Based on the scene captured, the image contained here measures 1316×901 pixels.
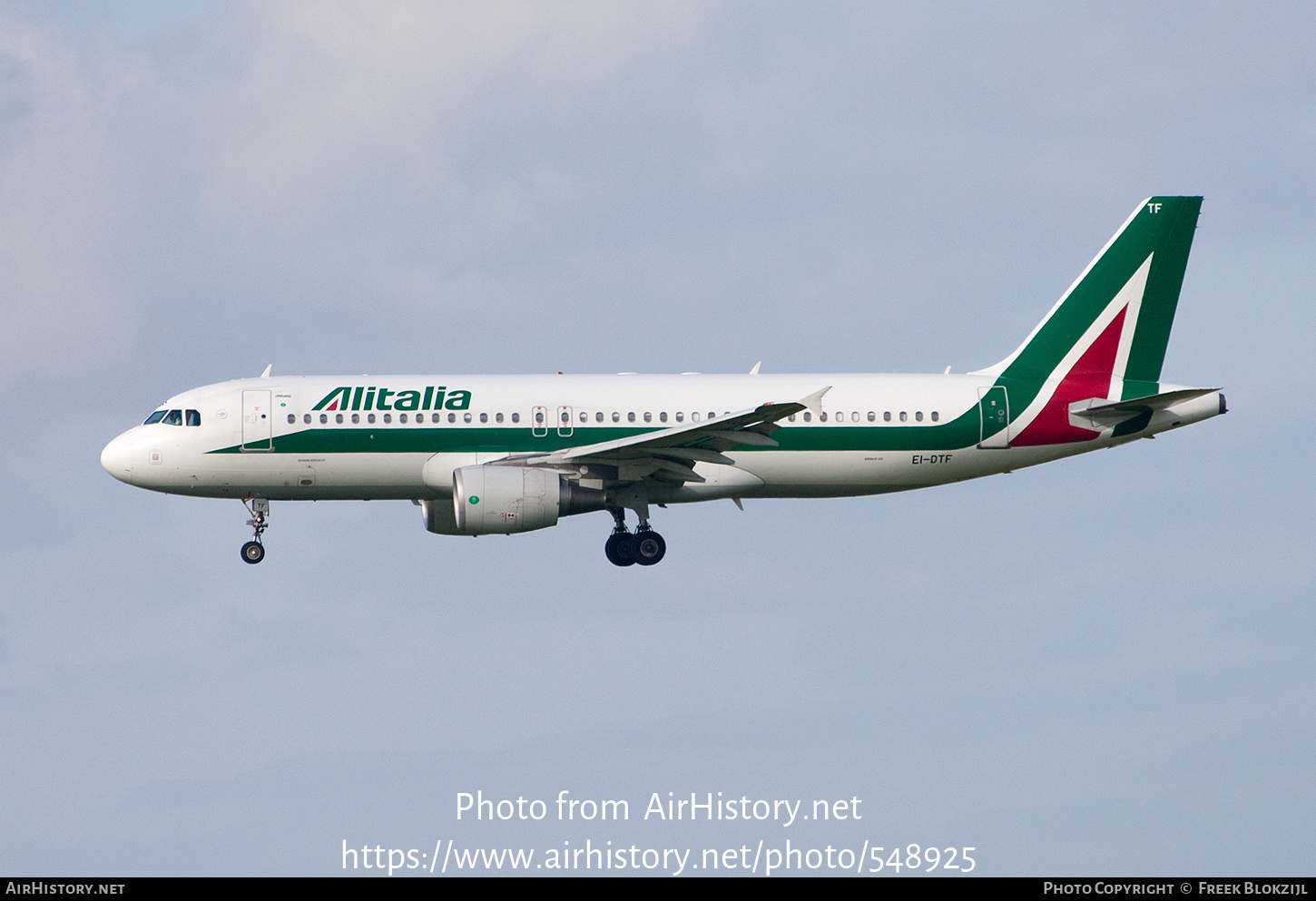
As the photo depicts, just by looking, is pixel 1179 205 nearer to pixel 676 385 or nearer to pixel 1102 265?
pixel 1102 265

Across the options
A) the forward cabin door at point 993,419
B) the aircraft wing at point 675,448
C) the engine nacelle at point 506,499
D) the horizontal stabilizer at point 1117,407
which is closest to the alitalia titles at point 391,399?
the aircraft wing at point 675,448

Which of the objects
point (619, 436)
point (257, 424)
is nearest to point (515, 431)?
point (619, 436)

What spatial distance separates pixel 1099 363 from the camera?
41906mm

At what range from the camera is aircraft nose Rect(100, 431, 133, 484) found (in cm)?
3959

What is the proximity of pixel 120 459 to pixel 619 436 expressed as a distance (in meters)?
12.6

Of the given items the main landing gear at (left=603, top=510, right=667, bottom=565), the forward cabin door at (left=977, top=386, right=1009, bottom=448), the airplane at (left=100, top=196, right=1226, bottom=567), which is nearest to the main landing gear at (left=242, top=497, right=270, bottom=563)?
the airplane at (left=100, top=196, right=1226, bottom=567)

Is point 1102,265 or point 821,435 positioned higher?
point 1102,265

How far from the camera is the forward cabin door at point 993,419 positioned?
40.4 m

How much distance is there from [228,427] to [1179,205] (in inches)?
1014

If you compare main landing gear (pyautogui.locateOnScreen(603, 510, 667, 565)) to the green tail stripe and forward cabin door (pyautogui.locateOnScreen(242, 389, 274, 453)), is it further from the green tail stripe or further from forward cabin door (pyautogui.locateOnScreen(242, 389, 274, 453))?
the green tail stripe

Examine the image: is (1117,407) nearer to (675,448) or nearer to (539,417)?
(675,448)

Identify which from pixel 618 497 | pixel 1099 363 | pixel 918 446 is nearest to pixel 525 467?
pixel 618 497

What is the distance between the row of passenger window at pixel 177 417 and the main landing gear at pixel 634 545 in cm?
1070

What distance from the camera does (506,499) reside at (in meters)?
37.0
